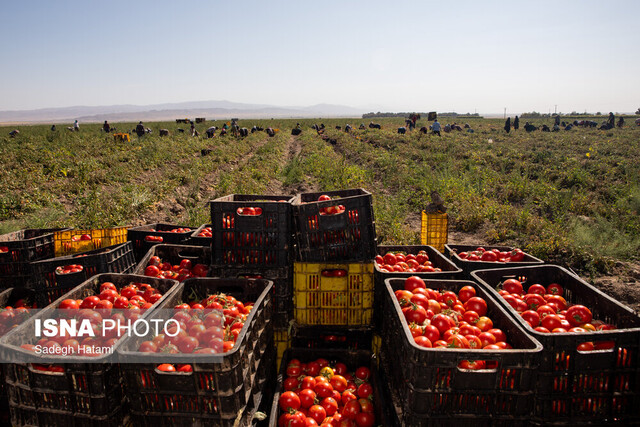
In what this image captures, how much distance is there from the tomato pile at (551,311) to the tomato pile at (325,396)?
147cm

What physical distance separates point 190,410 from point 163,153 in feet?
64.9

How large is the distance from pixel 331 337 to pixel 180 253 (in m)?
2.21

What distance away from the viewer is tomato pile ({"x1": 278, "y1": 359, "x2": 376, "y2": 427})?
10.4 feet

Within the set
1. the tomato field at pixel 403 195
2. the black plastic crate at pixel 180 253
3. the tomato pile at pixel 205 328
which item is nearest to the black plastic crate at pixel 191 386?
the tomato pile at pixel 205 328

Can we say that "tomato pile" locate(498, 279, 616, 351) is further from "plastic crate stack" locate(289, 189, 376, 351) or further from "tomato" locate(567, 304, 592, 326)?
"plastic crate stack" locate(289, 189, 376, 351)

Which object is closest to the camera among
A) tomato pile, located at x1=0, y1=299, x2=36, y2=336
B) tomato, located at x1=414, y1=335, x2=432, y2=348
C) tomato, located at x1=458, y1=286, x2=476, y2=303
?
tomato, located at x1=414, y1=335, x2=432, y2=348

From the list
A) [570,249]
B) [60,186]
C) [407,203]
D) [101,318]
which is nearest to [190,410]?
[101,318]

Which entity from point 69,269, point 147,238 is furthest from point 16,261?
point 147,238

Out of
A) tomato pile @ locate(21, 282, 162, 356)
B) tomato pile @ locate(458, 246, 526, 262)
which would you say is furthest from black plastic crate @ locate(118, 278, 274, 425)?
tomato pile @ locate(458, 246, 526, 262)

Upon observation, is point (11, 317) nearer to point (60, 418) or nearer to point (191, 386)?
point (60, 418)

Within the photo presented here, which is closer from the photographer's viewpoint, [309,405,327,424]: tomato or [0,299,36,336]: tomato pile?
[309,405,327,424]: tomato

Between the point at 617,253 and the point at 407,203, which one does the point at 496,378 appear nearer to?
the point at 617,253

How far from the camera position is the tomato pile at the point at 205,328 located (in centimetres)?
273

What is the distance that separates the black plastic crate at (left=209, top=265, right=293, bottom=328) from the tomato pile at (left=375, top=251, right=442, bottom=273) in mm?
1082
